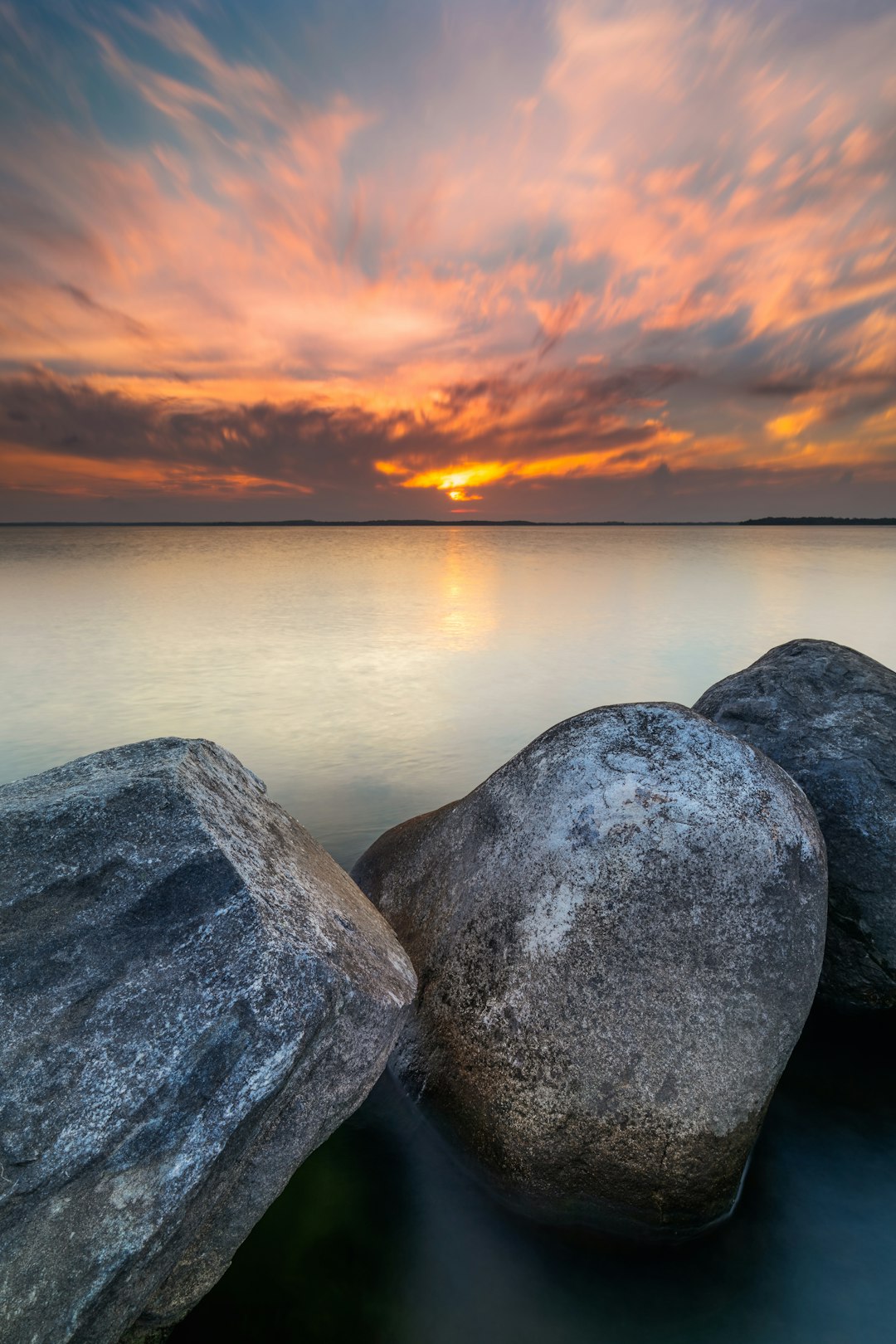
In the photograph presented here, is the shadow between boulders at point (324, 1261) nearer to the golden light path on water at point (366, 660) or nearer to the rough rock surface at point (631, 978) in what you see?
the rough rock surface at point (631, 978)

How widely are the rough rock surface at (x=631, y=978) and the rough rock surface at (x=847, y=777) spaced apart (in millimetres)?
906

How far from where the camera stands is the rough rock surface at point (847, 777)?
4164 millimetres

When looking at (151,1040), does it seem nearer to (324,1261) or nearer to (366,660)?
(324,1261)

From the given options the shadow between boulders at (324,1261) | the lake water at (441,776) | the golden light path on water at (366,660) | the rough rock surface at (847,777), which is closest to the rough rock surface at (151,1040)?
the shadow between boulders at (324,1261)

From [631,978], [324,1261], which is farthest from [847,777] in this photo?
[324,1261]

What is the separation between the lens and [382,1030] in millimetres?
2664

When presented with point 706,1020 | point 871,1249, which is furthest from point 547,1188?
point 871,1249

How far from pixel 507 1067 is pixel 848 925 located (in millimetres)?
2318

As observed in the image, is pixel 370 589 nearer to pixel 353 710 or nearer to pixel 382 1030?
pixel 353 710

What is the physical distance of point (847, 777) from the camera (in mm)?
4285

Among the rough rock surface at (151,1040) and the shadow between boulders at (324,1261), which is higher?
the rough rock surface at (151,1040)

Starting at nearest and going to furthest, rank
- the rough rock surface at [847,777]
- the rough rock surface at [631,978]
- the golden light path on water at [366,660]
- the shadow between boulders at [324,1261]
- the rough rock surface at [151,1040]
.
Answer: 1. the rough rock surface at [151,1040]
2. the shadow between boulders at [324,1261]
3. the rough rock surface at [631,978]
4. the rough rock surface at [847,777]
5. the golden light path on water at [366,660]

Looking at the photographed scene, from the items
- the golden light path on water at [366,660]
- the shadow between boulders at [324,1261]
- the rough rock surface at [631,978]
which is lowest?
the golden light path on water at [366,660]

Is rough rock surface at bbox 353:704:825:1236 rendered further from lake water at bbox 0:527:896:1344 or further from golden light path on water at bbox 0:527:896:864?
golden light path on water at bbox 0:527:896:864
